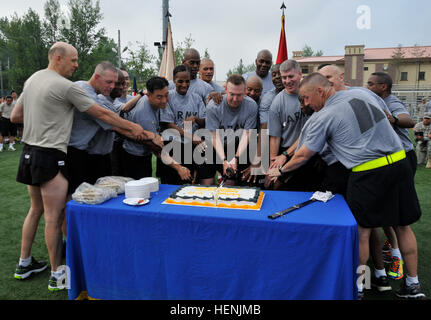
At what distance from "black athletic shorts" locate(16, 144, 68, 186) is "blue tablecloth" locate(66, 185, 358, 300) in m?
0.44

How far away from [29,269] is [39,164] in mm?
1184

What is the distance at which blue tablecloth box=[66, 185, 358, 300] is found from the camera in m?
1.89

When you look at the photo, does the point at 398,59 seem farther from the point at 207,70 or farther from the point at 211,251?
the point at 211,251

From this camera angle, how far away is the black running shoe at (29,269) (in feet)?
9.38

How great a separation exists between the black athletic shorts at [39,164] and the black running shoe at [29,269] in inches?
37.0

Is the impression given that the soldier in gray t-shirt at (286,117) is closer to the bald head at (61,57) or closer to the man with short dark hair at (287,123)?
the man with short dark hair at (287,123)

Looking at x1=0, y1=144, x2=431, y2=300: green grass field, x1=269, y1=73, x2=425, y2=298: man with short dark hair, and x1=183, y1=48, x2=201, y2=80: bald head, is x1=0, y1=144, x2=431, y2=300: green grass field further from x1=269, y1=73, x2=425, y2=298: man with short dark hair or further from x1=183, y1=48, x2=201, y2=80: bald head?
x1=183, y1=48, x2=201, y2=80: bald head

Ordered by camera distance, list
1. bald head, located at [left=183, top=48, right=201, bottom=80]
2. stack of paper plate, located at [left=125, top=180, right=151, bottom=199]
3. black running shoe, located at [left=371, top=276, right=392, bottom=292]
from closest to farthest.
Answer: stack of paper plate, located at [left=125, top=180, right=151, bottom=199] → black running shoe, located at [left=371, top=276, right=392, bottom=292] → bald head, located at [left=183, top=48, right=201, bottom=80]

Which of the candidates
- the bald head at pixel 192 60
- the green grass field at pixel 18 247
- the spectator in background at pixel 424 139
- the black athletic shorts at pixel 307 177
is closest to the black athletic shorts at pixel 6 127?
the green grass field at pixel 18 247

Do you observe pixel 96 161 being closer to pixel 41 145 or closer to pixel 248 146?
pixel 41 145

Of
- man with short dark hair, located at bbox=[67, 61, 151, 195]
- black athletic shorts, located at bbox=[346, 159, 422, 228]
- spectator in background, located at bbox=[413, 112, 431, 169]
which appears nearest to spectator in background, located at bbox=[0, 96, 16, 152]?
man with short dark hair, located at bbox=[67, 61, 151, 195]

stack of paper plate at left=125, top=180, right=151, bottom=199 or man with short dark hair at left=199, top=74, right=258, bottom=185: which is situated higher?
man with short dark hair at left=199, top=74, right=258, bottom=185
